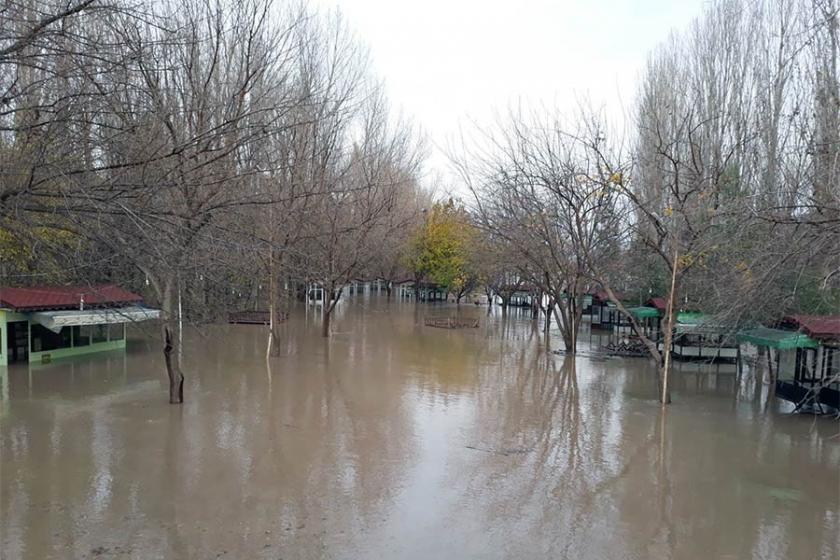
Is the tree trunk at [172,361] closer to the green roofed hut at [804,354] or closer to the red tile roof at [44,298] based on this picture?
the red tile roof at [44,298]

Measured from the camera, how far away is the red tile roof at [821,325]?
469 inches

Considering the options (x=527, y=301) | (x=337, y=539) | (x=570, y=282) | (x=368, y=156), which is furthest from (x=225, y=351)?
(x=527, y=301)

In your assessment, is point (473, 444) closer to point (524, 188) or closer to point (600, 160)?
point (600, 160)

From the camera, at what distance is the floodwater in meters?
6.46

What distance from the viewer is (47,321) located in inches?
639

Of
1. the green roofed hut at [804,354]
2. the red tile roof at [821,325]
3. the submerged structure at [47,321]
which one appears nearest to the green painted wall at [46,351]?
the submerged structure at [47,321]

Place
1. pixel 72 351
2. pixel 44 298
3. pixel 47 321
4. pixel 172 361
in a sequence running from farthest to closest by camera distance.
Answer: pixel 72 351 < pixel 44 298 < pixel 47 321 < pixel 172 361

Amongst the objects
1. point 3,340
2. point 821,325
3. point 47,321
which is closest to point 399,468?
point 821,325

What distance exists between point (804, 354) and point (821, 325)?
1.52 m

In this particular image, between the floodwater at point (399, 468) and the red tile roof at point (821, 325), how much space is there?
1768mm

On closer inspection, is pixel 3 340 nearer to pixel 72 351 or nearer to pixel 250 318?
pixel 72 351

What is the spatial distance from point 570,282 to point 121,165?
18562mm

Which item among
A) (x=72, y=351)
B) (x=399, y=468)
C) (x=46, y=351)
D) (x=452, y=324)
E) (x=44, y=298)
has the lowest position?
(x=399, y=468)

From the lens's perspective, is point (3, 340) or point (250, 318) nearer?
point (3, 340)
